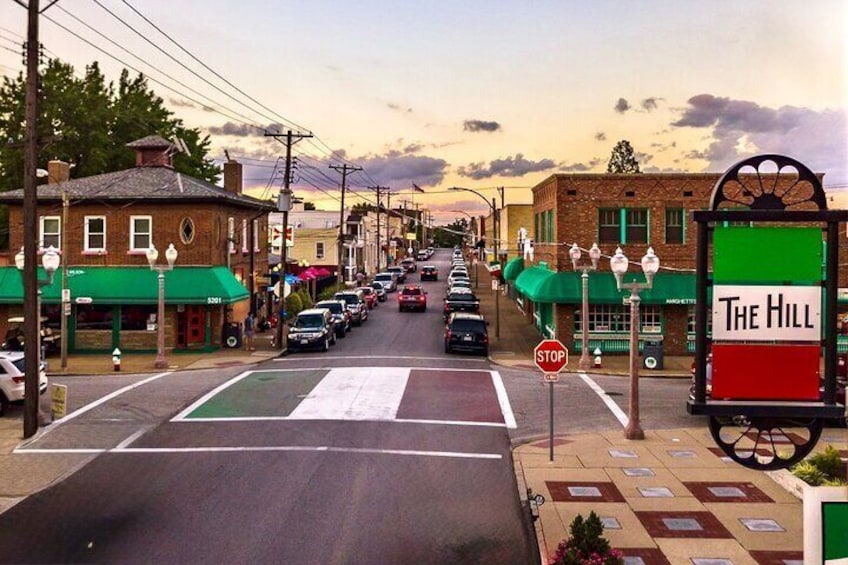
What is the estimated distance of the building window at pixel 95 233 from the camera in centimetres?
3622

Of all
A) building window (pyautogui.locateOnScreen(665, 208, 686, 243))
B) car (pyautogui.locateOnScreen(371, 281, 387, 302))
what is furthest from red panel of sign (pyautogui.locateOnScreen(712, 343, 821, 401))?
car (pyautogui.locateOnScreen(371, 281, 387, 302))

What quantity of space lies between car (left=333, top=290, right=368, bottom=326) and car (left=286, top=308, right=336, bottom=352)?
26.4 feet

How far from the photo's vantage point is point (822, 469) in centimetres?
1445

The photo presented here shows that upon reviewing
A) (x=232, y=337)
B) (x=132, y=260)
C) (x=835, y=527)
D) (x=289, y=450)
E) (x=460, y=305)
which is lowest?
(x=289, y=450)

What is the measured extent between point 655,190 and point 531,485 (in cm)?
2274

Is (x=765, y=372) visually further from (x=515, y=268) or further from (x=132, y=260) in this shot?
(x=515, y=268)

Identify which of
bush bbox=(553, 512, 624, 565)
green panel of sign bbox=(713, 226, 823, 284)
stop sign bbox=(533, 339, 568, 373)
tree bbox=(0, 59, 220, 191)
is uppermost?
tree bbox=(0, 59, 220, 191)

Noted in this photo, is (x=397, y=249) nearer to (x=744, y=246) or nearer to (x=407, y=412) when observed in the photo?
(x=407, y=412)

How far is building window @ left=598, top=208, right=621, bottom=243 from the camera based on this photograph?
35.1 meters

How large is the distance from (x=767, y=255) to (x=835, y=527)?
2.89 metres

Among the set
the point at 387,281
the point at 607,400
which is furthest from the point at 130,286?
the point at 387,281

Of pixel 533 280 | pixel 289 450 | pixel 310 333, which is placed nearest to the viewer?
pixel 289 450

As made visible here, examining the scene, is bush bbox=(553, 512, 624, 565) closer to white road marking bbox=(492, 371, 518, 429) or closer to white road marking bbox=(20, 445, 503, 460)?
white road marking bbox=(20, 445, 503, 460)

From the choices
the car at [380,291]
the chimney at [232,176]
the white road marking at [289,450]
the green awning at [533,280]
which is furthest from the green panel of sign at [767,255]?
the car at [380,291]
